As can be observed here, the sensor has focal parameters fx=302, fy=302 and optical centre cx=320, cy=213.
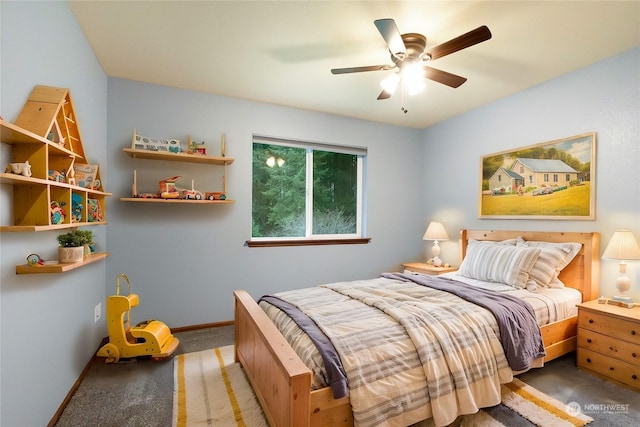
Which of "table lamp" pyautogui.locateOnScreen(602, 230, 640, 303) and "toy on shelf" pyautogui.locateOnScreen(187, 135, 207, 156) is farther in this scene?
"toy on shelf" pyautogui.locateOnScreen(187, 135, 207, 156)

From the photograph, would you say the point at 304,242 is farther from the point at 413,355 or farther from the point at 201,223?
the point at 413,355

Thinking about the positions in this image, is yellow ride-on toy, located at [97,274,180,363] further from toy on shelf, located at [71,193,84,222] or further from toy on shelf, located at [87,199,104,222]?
toy on shelf, located at [71,193,84,222]

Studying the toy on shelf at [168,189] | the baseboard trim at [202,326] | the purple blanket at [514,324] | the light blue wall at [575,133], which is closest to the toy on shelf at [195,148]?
the toy on shelf at [168,189]

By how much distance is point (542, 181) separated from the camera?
9.80ft

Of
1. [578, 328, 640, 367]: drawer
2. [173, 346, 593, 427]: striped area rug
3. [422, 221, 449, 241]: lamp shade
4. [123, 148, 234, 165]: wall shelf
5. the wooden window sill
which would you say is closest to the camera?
[173, 346, 593, 427]: striped area rug

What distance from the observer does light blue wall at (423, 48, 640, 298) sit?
238 cm

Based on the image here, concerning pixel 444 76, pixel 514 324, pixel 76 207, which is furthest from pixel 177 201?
pixel 514 324

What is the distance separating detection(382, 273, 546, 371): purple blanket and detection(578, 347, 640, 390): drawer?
53 cm

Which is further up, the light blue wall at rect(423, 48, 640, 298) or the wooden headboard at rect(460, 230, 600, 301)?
the light blue wall at rect(423, 48, 640, 298)

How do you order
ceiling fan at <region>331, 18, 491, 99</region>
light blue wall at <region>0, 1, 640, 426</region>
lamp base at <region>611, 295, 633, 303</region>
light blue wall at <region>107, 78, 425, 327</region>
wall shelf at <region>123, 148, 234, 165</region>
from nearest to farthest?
1. light blue wall at <region>0, 1, 640, 426</region>
2. ceiling fan at <region>331, 18, 491, 99</region>
3. lamp base at <region>611, 295, 633, 303</region>
4. wall shelf at <region>123, 148, 234, 165</region>
5. light blue wall at <region>107, 78, 425, 327</region>

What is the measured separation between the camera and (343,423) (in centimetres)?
140

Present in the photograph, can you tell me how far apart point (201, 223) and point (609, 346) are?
11.7 ft

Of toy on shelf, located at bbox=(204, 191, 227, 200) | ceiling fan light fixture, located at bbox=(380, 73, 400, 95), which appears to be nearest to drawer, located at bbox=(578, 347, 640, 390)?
ceiling fan light fixture, located at bbox=(380, 73, 400, 95)

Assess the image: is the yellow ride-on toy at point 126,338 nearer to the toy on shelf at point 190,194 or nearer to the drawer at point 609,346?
the toy on shelf at point 190,194
